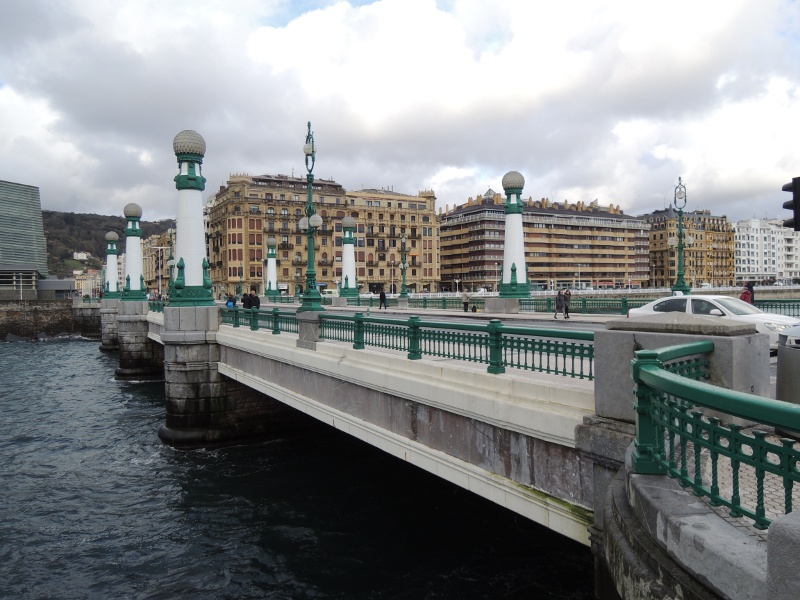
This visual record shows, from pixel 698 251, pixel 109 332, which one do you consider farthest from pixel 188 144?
pixel 698 251

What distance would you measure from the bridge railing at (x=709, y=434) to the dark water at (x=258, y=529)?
18.8ft

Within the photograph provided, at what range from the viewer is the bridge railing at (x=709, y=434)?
2.91 metres

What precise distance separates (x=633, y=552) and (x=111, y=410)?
2510 cm

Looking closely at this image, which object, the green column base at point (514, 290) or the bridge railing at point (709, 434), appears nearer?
the bridge railing at point (709, 434)

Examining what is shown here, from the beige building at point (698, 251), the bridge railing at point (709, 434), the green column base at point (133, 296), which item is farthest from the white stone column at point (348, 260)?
the beige building at point (698, 251)

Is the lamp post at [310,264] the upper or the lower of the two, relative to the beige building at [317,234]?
lower

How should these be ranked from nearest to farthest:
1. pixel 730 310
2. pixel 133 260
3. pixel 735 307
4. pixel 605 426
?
pixel 605 426 → pixel 730 310 → pixel 735 307 → pixel 133 260

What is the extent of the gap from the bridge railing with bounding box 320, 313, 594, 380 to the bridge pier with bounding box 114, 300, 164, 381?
24103mm

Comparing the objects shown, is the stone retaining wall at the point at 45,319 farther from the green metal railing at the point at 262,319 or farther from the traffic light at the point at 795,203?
the traffic light at the point at 795,203

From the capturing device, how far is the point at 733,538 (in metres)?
3.24

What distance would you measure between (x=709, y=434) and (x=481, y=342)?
4.92 m

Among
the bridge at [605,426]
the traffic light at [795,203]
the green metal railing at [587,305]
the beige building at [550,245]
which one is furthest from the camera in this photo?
the beige building at [550,245]

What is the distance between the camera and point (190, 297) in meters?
19.1

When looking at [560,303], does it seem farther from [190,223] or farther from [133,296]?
[133,296]
